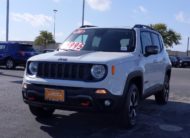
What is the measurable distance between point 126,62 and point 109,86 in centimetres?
73

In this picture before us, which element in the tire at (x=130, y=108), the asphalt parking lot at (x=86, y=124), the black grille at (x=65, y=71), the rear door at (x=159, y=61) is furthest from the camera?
the rear door at (x=159, y=61)

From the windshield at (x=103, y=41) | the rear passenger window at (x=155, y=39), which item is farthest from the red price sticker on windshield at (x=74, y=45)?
the rear passenger window at (x=155, y=39)

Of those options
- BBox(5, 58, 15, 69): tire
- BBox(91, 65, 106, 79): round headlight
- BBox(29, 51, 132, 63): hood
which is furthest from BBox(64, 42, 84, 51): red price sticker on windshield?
BBox(5, 58, 15, 69): tire

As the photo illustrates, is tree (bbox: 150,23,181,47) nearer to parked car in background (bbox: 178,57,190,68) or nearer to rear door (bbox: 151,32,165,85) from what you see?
parked car in background (bbox: 178,57,190,68)

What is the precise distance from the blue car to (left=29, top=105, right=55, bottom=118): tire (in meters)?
15.8

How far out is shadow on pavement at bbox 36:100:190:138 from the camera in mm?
6660

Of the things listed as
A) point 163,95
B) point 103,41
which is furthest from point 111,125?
point 163,95

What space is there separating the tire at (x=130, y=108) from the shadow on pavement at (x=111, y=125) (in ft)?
0.46

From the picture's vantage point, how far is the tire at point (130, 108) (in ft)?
22.3

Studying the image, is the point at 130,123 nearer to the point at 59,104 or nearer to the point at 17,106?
the point at 59,104

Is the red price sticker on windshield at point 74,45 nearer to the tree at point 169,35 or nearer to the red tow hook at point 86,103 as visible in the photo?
the red tow hook at point 86,103

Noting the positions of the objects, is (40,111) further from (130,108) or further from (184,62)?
(184,62)

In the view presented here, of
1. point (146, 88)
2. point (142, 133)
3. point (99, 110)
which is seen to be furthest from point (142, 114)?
point (99, 110)

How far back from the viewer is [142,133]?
22.3 feet
